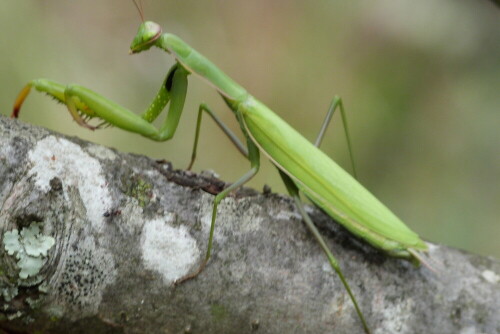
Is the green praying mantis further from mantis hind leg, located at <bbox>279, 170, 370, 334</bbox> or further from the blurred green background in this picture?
the blurred green background

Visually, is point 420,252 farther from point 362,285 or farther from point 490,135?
point 490,135

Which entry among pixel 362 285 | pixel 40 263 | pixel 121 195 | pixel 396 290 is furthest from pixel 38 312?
pixel 396 290

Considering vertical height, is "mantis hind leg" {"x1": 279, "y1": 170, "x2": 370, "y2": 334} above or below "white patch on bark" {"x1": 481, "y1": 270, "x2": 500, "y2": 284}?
above

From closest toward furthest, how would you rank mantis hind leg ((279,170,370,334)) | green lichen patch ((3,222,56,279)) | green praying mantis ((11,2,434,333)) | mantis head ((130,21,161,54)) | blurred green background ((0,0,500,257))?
green lichen patch ((3,222,56,279))
mantis hind leg ((279,170,370,334))
green praying mantis ((11,2,434,333))
mantis head ((130,21,161,54))
blurred green background ((0,0,500,257))

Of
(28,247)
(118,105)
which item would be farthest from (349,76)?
(28,247)

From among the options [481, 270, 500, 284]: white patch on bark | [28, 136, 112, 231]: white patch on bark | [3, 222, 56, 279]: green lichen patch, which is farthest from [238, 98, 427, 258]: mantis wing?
[3, 222, 56, 279]: green lichen patch

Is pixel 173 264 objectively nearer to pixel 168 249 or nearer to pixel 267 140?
pixel 168 249

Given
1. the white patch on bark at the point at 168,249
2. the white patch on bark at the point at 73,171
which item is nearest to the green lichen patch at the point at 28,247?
→ the white patch on bark at the point at 73,171
